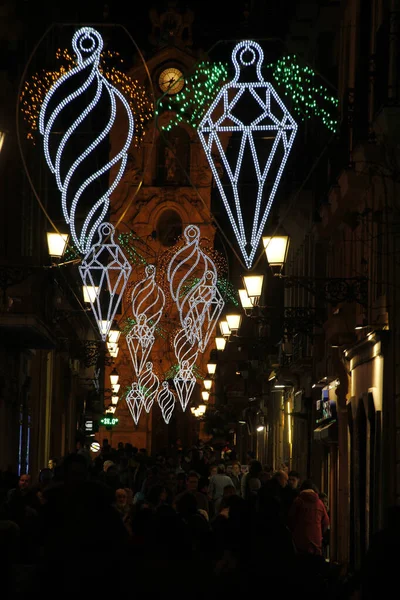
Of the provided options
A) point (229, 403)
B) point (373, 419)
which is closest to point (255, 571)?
point (373, 419)

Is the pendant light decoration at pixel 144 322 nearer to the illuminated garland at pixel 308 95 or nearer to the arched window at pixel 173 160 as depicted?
the arched window at pixel 173 160

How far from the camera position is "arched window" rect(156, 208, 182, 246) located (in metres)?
68.2

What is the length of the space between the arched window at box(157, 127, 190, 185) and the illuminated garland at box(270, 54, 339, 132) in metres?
32.9

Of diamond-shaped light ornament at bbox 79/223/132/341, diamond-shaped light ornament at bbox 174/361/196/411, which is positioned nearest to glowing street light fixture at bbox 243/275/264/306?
diamond-shaped light ornament at bbox 79/223/132/341

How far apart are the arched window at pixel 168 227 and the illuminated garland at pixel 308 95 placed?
1398 inches

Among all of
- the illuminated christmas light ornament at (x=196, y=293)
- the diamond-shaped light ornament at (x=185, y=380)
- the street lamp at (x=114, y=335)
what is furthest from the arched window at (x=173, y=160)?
the street lamp at (x=114, y=335)

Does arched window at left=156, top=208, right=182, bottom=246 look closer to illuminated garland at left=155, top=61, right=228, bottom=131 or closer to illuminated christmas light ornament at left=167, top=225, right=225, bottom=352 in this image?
illuminated christmas light ornament at left=167, top=225, right=225, bottom=352

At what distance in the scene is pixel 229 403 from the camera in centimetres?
5834

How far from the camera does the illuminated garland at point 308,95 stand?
2435 centimetres

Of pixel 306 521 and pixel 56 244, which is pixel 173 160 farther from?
pixel 306 521

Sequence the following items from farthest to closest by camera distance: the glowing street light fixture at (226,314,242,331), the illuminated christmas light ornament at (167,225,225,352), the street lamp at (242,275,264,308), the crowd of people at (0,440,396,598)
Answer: the illuminated christmas light ornament at (167,225,225,352)
the glowing street light fixture at (226,314,242,331)
the street lamp at (242,275,264,308)
the crowd of people at (0,440,396,598)

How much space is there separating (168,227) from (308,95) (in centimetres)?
4033

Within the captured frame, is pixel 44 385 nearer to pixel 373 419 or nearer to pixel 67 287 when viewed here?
pixel 67 287

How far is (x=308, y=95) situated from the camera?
28.3m
